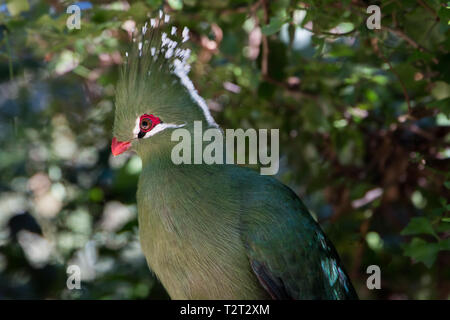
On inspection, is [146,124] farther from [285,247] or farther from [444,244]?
[444,244]

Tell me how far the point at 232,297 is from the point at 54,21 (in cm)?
155

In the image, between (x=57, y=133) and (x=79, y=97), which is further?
(x=79, y=97)

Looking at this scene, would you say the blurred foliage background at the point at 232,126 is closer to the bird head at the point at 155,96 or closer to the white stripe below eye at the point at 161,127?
the bird head at the point at 155,96

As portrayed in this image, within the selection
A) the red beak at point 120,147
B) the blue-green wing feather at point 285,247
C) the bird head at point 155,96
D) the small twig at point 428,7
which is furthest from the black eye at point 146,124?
the small twig at point 428,7

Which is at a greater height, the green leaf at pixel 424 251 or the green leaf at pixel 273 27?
the green leaf at pixel 273 27

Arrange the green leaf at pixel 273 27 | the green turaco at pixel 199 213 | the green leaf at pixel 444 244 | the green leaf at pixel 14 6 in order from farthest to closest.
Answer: the green leaf at pixel 14 6 < the green leaf at pixel 273 27 < the green leaf at pixel 444 244 < the green turaco at pixel 199 213

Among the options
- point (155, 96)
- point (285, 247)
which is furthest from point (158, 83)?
point (285, 247)

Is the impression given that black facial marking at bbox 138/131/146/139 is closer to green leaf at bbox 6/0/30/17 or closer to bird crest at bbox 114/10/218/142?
bird crest at bbox 114/10/218/142

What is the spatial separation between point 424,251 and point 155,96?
119 centimetres

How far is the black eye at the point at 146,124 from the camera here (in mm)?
2139

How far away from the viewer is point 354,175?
356 centimetres
